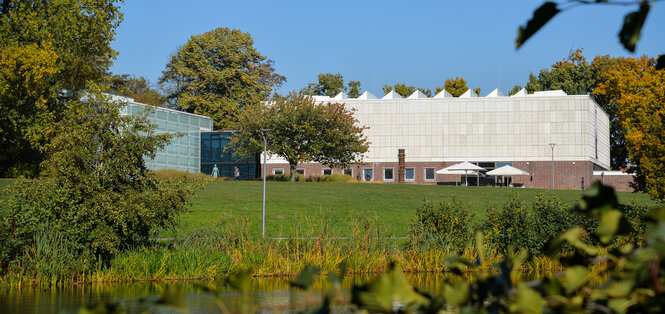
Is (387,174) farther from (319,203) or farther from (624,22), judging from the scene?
A: (624,22)

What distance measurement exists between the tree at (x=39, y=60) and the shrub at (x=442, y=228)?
21.4 m

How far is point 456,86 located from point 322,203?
5639 centimetres

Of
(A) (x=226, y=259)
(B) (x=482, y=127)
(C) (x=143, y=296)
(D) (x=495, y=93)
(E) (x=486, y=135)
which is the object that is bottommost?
(C) (x=143, y=296)

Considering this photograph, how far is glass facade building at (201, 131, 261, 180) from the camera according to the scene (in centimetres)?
6993

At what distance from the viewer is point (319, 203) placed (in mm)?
35938

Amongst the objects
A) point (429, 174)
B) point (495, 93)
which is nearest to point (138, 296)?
point (429, 174)

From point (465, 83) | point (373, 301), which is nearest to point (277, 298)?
point (373, 301)

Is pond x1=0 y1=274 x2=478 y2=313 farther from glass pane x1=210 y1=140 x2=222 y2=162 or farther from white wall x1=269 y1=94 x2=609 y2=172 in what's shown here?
white wall x1=269 y1=94 x2=609 y2=172

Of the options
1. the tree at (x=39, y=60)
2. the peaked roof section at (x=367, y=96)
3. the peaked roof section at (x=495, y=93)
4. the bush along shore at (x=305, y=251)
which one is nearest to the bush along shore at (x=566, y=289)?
the bush along shore at (x=305, y=251)

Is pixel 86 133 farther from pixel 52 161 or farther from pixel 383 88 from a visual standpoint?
pixel 383 88

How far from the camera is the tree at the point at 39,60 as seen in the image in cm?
3491

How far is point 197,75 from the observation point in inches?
3012

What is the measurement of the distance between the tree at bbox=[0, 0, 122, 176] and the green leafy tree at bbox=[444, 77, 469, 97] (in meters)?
53.5

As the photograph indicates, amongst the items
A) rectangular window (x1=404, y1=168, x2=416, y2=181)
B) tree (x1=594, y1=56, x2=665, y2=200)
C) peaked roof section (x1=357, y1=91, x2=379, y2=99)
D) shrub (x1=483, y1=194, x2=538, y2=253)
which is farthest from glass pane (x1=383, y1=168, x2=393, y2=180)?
shrub (x1=483, y1=194, x2=538, y2=253)
